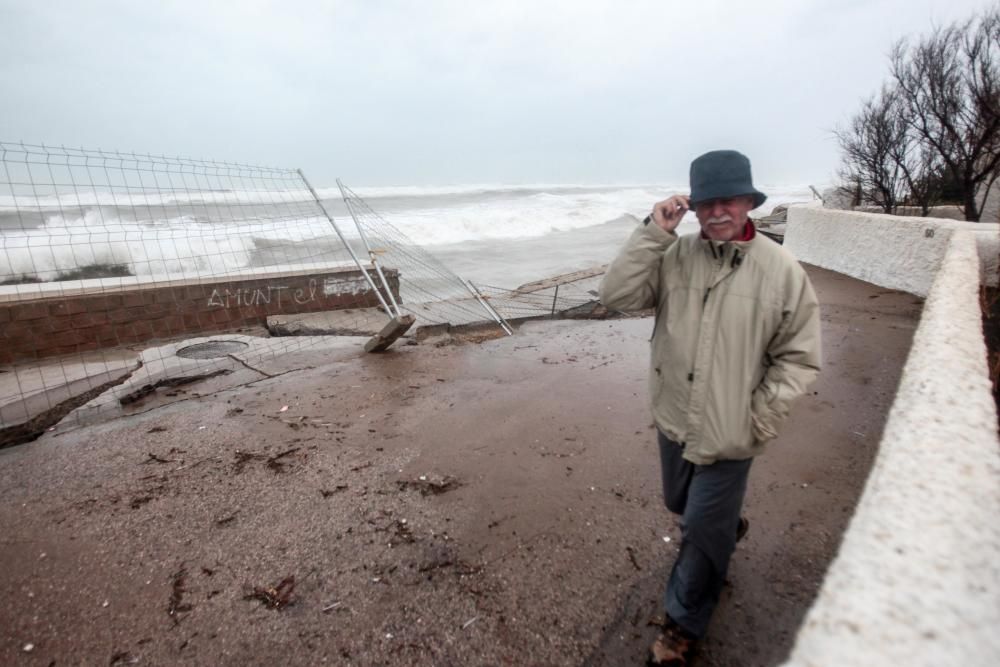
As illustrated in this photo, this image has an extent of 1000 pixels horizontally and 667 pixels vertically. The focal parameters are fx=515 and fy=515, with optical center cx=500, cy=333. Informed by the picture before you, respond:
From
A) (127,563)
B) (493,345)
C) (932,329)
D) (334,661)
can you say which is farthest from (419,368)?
(932,329)

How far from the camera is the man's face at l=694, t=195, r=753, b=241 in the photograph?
194cm

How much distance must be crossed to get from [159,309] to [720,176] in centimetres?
716

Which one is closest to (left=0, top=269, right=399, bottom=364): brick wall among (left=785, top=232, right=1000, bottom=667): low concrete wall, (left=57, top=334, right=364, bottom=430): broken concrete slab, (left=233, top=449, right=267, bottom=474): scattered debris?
(left=57, top=334, right=364, bottom=430): broken concrete slab

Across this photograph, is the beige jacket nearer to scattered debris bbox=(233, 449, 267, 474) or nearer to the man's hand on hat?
the man's hand on hat

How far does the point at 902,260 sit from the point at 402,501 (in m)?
9.24

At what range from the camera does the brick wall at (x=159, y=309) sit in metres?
5.92

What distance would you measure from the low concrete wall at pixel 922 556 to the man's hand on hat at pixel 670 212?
3.27 ft

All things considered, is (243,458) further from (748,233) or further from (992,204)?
(992,204)

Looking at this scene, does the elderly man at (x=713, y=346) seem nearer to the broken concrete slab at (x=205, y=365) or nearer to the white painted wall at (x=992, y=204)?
the broken concrete slab at (x=205, y=365)

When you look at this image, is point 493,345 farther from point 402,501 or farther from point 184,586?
point 184,586

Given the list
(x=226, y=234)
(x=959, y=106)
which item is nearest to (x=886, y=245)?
(x=959, y=106)

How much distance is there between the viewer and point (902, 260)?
849 centimetres

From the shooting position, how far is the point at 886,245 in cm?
891

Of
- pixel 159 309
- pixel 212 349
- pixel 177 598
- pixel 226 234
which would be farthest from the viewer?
pixel 226 234
